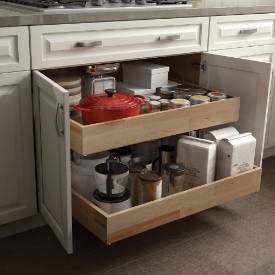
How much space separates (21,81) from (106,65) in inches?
17.4

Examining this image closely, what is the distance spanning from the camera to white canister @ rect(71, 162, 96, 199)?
5.71ft

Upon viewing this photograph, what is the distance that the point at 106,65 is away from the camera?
1.94 metres

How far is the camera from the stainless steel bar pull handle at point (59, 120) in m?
1.41

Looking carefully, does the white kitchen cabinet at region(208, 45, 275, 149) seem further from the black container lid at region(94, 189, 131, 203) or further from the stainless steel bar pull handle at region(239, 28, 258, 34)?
the black container lid at region(94, 189, 131, 203)

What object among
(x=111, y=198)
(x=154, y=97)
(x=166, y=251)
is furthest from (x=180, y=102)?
(x=166, y=251)

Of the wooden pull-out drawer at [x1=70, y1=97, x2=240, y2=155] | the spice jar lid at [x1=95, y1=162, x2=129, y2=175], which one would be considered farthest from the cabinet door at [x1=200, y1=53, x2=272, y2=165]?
the spice jar lid at [x1=95, y1=162, x2=129, y2=175]

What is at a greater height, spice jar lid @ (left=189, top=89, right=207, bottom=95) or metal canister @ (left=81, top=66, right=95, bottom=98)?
metal canister @ (left=81, top=66, right=95, bottom=98)

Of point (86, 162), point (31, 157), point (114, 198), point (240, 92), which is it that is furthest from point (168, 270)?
point (240, 92)

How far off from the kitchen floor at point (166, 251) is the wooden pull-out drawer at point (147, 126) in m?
0.46

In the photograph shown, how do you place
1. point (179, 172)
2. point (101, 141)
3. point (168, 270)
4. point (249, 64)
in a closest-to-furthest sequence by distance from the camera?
point (101, 141) → point (168, 270) → point (179, 172) → point (249, 64)

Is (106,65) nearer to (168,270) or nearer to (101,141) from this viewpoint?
(101,141)

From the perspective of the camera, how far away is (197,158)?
1.85 m

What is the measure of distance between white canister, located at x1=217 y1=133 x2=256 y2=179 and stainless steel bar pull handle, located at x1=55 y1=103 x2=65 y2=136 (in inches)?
28.5

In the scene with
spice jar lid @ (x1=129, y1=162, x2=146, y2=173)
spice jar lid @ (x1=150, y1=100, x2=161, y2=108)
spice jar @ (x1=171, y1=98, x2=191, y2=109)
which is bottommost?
spice jar lid @ (x1=129, y1=162, x2=146, y2=173)
